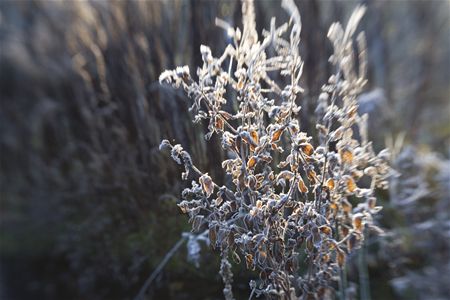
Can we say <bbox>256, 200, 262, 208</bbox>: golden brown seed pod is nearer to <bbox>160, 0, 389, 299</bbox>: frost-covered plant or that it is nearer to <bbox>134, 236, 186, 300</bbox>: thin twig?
<bbox>160, 0, 389, 299</bbox>: frost-covered plant

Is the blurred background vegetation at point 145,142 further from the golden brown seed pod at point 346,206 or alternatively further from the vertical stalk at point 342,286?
the golden brown seed pod at point 346,206

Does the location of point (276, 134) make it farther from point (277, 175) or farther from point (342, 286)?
point (342, 286)

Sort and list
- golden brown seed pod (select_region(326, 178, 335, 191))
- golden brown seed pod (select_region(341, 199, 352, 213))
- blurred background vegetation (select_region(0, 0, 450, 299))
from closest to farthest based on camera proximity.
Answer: golden brown seed pod (select_region(326, 178, 335, 191)), golden brown seed pod (select_region(341, 199, 352, 213)), blurred background vegetation (select_region(0, 0, 450, 299))

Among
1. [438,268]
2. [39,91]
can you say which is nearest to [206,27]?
[438,268]

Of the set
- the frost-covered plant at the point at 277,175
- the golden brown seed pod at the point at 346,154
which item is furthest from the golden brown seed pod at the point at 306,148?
the golden brown seed pod at the point at 346,154

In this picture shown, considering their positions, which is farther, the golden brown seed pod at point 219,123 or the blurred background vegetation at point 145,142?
the blurred background vegetation at point 145,142

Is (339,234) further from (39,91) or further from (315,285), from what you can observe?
(39,91)

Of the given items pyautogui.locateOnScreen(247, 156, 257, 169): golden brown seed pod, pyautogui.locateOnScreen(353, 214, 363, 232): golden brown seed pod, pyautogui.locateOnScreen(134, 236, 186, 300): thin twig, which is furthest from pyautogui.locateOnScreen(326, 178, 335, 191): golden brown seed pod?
pyautogui.locateOnScreen(134, 236, 186, 300): thin twig

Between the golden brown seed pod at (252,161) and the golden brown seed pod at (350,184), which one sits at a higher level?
the golden brown seed pod at (350,184)

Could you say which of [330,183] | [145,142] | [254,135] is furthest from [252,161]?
[145,142]
